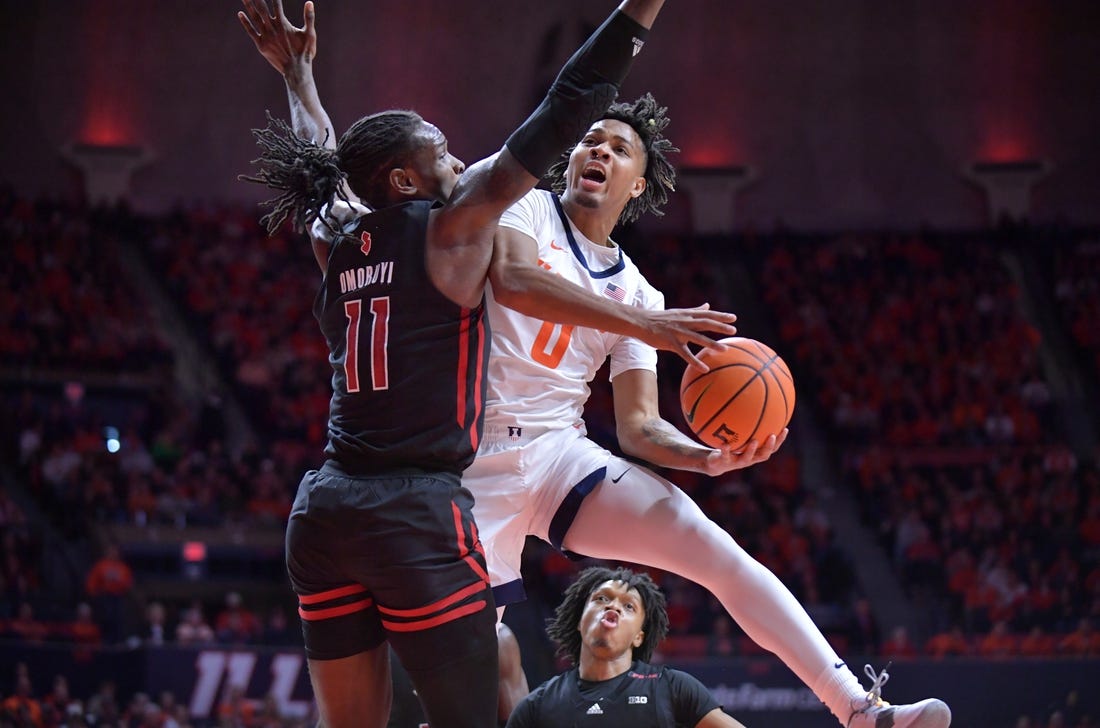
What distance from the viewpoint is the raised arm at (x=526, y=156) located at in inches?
140

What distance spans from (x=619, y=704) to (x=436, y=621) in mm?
2141

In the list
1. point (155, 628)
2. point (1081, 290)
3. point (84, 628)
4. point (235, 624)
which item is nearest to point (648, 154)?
point (155, 628)

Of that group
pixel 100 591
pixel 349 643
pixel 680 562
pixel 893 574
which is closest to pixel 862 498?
pixel 893 574

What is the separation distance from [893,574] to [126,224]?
11900 mm

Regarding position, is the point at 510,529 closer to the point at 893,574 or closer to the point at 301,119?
the point at 301,119

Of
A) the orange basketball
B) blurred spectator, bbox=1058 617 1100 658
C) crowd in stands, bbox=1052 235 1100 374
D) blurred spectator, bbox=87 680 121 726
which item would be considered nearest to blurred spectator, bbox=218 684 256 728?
blurred spectator, bbox=87 680 121 726

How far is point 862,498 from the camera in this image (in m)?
15.1

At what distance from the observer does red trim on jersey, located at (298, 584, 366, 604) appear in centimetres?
364

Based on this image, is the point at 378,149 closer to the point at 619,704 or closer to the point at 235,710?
the point at 619,704

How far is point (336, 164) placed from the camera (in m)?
4.00

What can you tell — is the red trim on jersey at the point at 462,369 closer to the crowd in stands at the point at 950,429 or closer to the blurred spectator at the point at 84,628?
the blurred spectator at the point at 84,628

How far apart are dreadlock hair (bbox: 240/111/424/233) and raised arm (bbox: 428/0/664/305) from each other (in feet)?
1.02

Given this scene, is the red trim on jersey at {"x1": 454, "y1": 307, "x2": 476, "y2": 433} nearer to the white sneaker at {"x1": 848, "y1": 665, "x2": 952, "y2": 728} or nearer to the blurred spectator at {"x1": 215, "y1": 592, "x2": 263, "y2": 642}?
the white sneaker at {"x1": 848, "y1": 665, "x2": 952, "y2": 728}

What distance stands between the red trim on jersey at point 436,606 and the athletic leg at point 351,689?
0.25 meters
